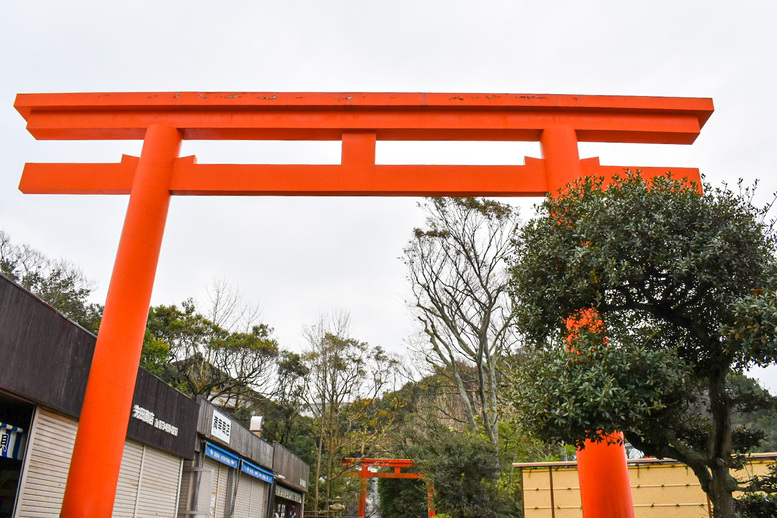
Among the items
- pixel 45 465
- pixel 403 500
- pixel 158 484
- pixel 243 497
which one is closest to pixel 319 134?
pixel 45 465

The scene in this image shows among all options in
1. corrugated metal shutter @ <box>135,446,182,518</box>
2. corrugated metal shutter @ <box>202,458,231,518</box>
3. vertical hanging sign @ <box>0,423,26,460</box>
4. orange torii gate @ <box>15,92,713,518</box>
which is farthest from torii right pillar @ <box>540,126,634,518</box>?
corrugated metal shutter @ <box>202,458,231,518</box>

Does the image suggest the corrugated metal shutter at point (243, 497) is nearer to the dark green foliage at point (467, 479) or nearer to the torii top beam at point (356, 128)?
the dark green foliage at point (467, 479)

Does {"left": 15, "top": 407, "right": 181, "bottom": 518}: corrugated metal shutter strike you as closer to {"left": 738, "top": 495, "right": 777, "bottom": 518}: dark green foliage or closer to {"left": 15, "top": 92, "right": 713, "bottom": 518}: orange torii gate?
{"left": 15, "top": 92, "right": 713, "bottom": 518}: orange torii gate

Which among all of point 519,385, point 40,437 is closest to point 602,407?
point 519,385

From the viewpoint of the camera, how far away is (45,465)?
6.42 meters

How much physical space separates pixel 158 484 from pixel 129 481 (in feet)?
3.63

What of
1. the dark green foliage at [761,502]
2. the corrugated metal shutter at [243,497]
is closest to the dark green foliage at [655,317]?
the dark green foliage at [761,502]

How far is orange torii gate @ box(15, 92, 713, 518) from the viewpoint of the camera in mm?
6797

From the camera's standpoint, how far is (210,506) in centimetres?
1162

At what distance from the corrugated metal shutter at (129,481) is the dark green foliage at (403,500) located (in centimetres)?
1620

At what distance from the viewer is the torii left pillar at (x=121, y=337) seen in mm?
5570

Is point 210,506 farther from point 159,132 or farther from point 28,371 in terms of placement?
point 159,132

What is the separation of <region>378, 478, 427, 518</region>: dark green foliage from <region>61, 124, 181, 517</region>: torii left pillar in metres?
19.0

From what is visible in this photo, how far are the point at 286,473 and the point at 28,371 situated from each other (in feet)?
48.6
